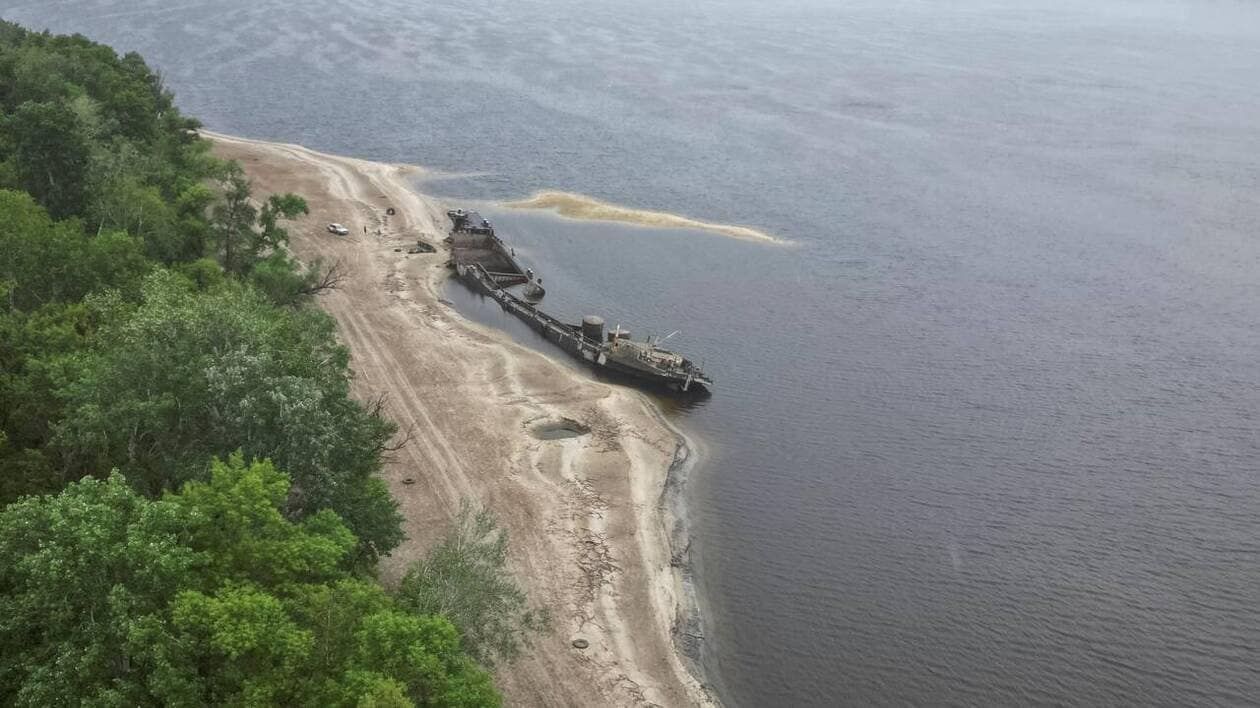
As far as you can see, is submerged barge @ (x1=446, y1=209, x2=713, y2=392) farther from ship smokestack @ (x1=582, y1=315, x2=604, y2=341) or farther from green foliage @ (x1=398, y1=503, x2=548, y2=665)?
green foliage @ (x1=398, y1=503, x2=548, y2=665)

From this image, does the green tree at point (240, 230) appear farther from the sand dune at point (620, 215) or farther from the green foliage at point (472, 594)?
the sand dune at point (620, 215)

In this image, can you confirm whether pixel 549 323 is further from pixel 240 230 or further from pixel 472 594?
pixel 472 594

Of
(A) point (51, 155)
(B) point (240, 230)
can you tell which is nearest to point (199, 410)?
(B) point (240, 230)

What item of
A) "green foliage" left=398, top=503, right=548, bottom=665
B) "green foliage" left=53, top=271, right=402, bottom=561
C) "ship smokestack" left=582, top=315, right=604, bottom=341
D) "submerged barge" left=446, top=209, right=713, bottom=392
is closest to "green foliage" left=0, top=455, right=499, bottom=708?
"green foliage" left=53, top=271, right=402, bottom=561

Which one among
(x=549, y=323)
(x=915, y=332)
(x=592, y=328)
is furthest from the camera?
(x=915, y=332)

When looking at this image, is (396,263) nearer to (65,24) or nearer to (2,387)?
(2,387)

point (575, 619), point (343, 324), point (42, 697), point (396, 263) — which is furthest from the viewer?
point (396, 263)

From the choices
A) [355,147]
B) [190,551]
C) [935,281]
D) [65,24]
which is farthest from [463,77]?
[190,551]
